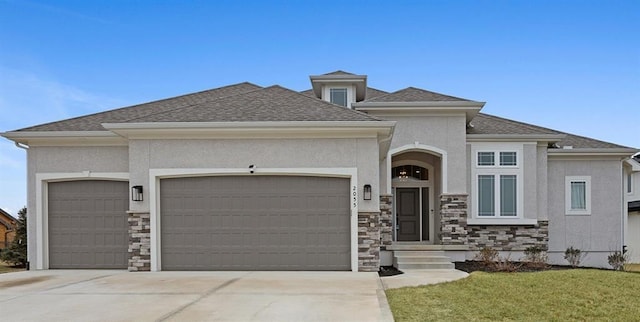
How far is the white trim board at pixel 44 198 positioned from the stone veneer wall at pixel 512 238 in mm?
9941

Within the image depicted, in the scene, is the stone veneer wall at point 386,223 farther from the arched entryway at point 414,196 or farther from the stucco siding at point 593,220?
the stucco siding at point 593,220

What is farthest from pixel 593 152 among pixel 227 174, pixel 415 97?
pixel 227 174

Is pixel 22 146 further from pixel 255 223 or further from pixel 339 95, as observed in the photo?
pixel 339 95

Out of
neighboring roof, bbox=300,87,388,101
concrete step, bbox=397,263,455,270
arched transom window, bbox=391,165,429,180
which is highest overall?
neighboring roof, bbox=300,87,388,101

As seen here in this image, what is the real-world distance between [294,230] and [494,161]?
6.81m

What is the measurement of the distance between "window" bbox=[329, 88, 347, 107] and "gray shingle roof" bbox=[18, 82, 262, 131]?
97.3 inches

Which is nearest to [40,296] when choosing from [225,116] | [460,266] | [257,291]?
[257,291]

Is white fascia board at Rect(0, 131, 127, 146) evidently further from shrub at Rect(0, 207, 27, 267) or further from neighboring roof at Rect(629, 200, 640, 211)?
neighboring roof at Rect(629, 200, 640, 211)

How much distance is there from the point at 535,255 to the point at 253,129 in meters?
8.82

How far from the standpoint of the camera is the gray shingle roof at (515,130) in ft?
44.9

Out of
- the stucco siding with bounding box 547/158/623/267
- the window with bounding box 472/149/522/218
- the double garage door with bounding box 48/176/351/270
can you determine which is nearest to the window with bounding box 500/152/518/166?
the window with bounding box 472/149/522/218

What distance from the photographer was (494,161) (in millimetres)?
13469

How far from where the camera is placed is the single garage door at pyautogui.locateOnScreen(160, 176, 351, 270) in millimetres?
10086

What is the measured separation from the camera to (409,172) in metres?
14.8
